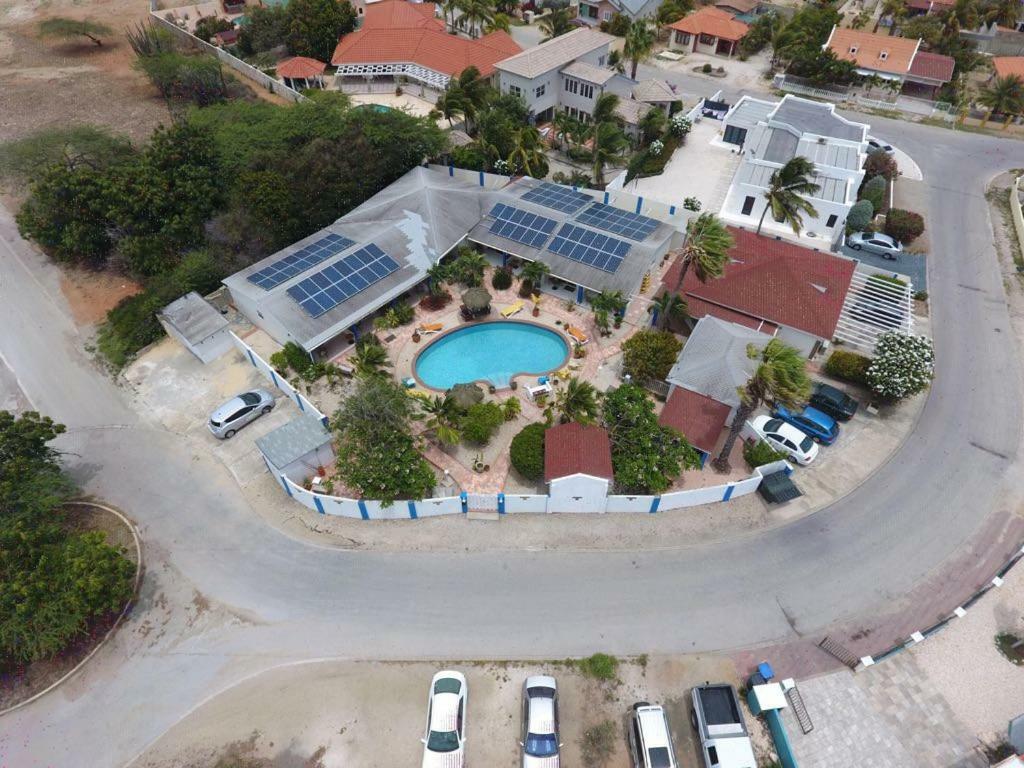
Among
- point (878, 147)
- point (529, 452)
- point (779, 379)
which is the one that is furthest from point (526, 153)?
point (878, 147)

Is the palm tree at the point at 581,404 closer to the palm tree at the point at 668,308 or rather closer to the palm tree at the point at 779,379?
the palm tree at the point at 779,379

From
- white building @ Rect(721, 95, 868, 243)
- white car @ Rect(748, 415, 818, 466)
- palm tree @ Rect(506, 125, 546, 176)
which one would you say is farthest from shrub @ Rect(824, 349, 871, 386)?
palm tree @ Rect(506, 125, 546, 176)

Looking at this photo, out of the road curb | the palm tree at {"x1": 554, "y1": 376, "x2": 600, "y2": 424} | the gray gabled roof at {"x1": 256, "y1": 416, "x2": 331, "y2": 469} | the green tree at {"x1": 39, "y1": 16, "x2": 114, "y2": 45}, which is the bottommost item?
the road curb

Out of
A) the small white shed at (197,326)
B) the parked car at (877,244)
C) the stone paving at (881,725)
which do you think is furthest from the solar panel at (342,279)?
the parked car at (877,244)

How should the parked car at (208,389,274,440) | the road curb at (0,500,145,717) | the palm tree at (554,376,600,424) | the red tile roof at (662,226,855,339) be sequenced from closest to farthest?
1. the road curb at (0,500,145,717)
2. the palm tree at (554,376,600,424)
3. the parked car at (208,389,274,440)
4. the red tile roof at (662,226,855,339)

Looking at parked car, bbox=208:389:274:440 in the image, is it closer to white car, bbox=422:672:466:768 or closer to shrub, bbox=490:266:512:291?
shrub, bbox=490:266:512:291

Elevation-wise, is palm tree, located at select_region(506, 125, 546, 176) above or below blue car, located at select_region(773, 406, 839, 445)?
above
